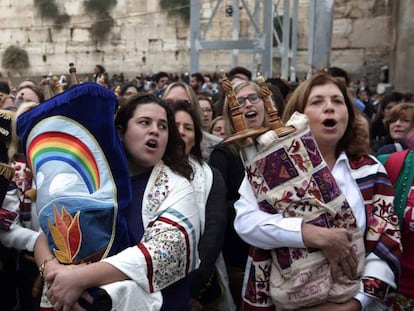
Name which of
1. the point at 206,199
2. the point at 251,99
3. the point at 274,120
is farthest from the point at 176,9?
the point at 274,120

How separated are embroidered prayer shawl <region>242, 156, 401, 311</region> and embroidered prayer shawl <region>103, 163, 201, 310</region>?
25cm

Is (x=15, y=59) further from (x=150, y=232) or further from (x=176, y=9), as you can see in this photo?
(x=150, y=232)

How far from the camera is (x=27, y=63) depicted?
22.5 meters

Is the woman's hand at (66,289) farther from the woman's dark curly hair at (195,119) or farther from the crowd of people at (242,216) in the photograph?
the woman's dark curly hair at (195,119)

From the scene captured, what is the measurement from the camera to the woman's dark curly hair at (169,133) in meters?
2.14

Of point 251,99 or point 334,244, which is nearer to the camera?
point 334,244

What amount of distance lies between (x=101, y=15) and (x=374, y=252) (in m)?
20.8

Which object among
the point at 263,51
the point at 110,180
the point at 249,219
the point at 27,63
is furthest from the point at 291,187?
the point at 27,63

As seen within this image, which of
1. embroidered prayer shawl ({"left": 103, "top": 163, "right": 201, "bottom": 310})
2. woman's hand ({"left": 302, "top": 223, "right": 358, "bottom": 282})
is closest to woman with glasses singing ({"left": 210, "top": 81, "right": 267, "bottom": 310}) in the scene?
embroidered prayer shawl ({"left": 103, "top": 163, "right": 201, "bottom": 310})

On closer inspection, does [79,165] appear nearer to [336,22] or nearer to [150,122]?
[150,122]

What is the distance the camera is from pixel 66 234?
5.68 feet

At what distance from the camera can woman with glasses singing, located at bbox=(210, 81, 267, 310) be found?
2.70 meters

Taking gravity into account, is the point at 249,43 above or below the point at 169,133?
above

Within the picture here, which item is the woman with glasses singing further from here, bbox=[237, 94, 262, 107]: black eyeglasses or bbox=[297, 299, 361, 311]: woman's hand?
bbox=[297, 299, 361, 311]: woman's hand
